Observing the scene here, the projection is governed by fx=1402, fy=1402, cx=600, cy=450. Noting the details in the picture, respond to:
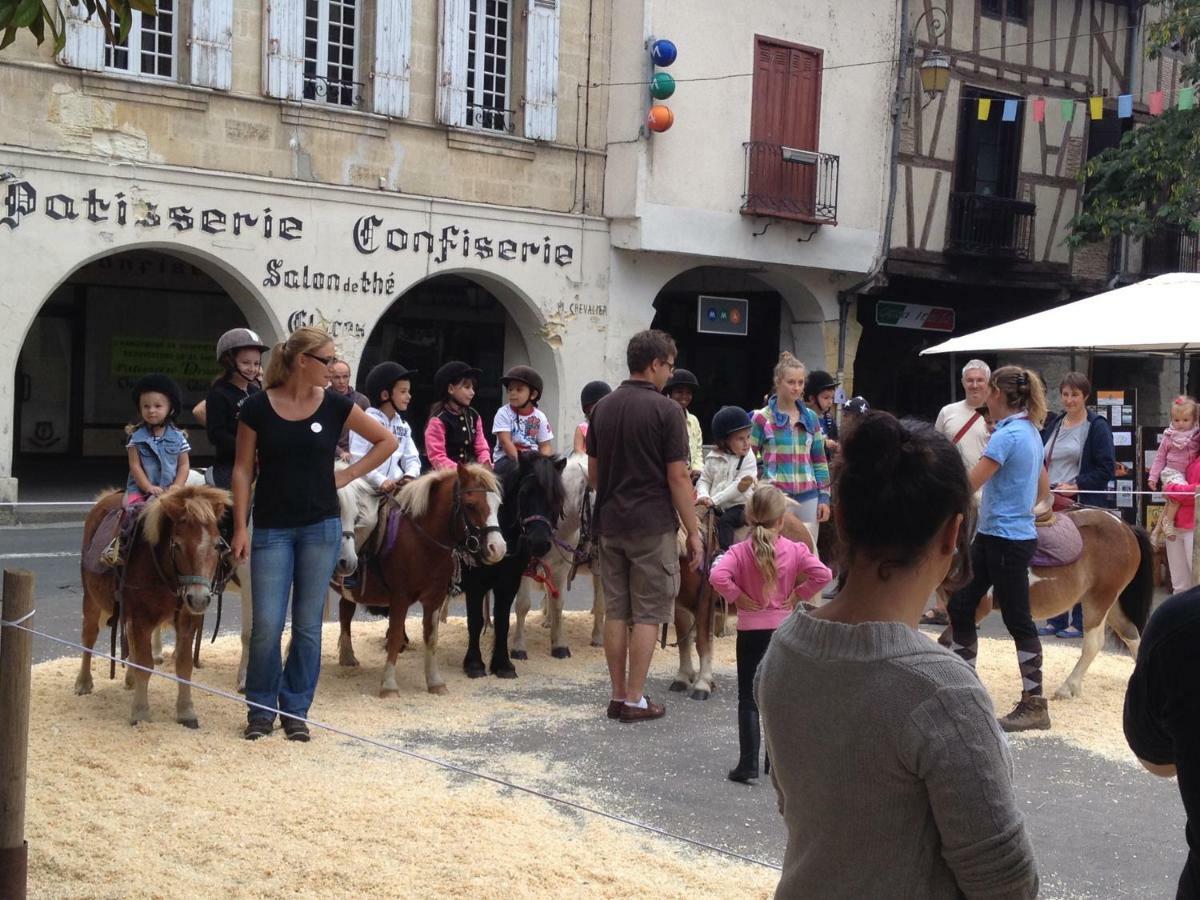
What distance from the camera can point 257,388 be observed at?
777 cm

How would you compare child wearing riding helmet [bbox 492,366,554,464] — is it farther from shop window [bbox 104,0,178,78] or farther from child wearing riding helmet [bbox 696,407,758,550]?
shop window [bbox 104,0,178,78]

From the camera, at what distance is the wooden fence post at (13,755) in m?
4.45

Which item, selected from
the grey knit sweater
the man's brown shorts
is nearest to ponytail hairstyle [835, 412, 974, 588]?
the grey knit sweater

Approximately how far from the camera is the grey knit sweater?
7.02ft

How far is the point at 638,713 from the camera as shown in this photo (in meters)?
7.48

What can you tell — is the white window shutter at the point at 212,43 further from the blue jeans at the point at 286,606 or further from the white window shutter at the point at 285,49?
the blue jeans at the point at 286,606

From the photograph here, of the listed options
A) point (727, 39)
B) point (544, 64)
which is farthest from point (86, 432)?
point (727, 39)

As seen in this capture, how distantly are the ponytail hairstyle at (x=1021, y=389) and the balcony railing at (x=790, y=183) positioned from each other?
13.3 metres

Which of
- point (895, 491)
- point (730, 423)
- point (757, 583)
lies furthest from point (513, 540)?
point (895, 491)

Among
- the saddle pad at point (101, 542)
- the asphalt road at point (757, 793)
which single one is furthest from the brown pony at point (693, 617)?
the saddle pad at point (101, 542)

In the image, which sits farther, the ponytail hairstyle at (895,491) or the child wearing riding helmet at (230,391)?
the child wearing riding helmet at (230,391)

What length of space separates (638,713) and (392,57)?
12134 millimetres

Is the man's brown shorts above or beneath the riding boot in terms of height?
above

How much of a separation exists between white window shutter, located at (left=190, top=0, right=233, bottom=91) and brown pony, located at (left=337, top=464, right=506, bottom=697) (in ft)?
32.1
